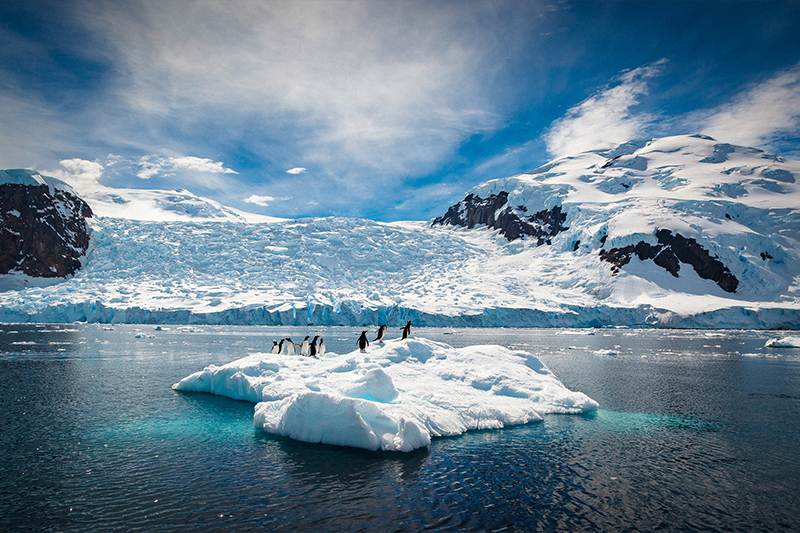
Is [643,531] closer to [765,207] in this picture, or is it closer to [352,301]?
[352,301]

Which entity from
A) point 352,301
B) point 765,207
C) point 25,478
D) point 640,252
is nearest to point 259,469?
point 25,478

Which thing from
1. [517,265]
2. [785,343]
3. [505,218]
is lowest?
[785,343]

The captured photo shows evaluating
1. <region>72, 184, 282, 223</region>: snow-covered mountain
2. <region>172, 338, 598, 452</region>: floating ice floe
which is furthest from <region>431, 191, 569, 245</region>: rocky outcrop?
<region>172, 338, 598, 452</region>: floating ice floe

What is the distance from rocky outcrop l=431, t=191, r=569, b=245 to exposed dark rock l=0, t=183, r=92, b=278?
81109 millimetres

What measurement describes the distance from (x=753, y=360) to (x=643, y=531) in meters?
28.2

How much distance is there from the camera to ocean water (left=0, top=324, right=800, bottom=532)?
6324 mm

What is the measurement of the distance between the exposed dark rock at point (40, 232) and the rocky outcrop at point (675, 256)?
285ft

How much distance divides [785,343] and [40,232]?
100762mm

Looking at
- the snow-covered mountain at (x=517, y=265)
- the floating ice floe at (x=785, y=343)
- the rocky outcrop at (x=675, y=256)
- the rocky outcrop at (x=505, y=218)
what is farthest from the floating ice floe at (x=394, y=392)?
the rocky outcrop at (x=505, y=218)

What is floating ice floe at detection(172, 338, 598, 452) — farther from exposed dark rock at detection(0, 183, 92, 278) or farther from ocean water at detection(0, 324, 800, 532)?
exposed dark rock at detection(0, 183, 92, 278)

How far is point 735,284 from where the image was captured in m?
66.6

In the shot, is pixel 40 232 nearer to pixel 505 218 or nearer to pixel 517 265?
pixel 517 265

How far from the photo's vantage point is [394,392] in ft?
38.2

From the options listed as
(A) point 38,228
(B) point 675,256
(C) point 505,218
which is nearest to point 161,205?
(A) point 38,228
